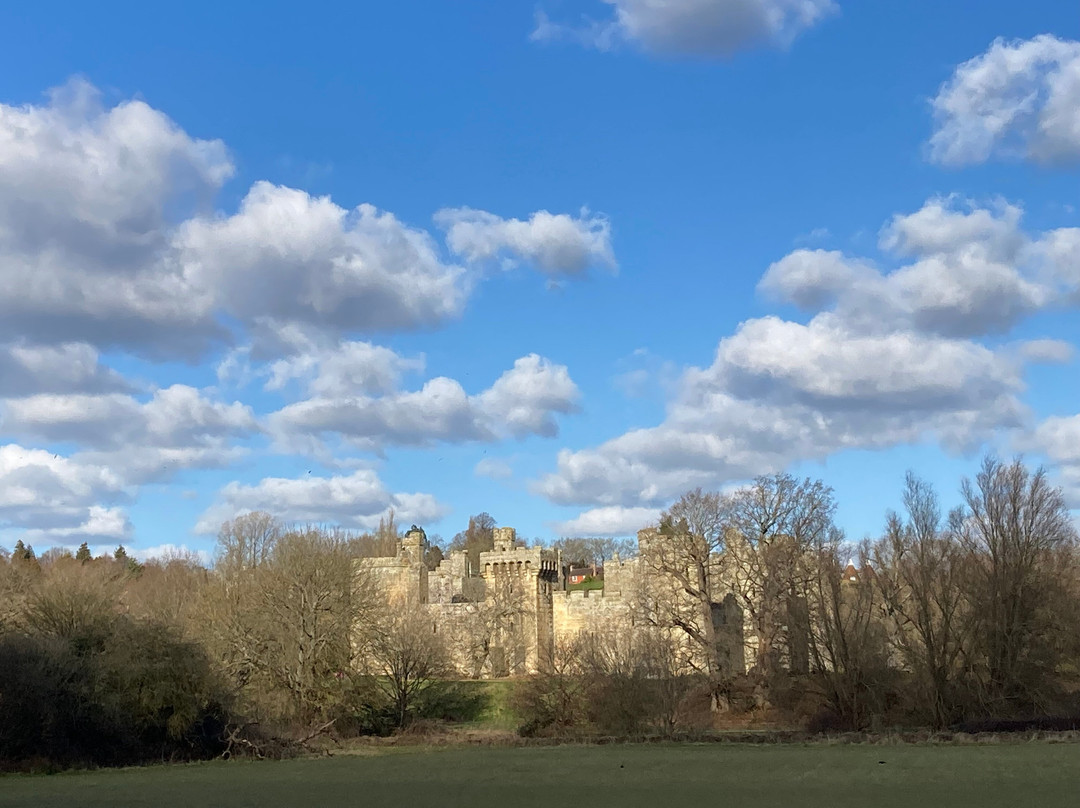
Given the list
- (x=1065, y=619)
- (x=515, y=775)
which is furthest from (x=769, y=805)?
(x=1065, y=619)

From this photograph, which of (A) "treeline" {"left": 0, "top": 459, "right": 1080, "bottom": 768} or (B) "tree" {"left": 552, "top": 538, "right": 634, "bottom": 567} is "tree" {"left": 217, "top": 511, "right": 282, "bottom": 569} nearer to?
(A) "treeline" {"left": 0, "top": 459, "right": 1080, "bottom": 768}

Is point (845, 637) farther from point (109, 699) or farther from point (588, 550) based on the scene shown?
point (588, 550)

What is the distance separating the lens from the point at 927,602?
134 ft

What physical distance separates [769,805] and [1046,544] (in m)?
30.4

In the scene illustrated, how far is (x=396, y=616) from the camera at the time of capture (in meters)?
45.6

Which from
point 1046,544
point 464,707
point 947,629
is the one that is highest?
point 1046,544

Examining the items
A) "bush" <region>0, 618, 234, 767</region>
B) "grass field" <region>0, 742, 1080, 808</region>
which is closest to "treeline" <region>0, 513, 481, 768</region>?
"bush" <region>0, 618, 234, 767</region>

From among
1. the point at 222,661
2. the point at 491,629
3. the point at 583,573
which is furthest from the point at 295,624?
the point at 583,573

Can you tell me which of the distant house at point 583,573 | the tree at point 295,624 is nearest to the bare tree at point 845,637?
the tree at point 295,624

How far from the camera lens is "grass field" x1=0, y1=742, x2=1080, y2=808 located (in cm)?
1855

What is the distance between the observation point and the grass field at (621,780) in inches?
730

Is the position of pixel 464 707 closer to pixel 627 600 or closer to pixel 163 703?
pixel 627 600

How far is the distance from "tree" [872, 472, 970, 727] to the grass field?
1020 centimetres

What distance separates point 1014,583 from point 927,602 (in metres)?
3.47
